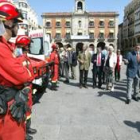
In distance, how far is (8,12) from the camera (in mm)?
2861

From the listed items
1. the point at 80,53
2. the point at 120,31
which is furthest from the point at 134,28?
the point at 80,53

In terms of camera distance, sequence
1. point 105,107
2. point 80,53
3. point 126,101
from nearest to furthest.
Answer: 1. point 105,107
2. point 126,101
3. point 80,53

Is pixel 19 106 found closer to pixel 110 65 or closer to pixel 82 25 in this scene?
pixel 110 65

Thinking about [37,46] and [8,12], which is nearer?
[8,12]

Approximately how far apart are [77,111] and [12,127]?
573 cm

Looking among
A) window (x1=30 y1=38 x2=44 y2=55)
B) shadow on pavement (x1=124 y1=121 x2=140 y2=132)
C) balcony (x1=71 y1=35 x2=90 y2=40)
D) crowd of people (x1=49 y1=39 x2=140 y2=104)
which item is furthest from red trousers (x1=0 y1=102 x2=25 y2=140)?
balcony (x1=71 y1=35 x2=90 y2=40)

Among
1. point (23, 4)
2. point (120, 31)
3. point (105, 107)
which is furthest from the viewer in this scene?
point (120, 31)

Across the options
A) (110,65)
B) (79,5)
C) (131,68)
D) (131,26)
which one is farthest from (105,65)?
(131,26)

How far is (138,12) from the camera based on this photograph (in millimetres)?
79875

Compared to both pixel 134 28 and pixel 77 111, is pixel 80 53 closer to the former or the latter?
pixel 77 111

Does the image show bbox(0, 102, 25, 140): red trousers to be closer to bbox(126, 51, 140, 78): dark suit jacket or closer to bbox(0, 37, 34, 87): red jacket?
bbox(0, 37, 34, 87): red jacket

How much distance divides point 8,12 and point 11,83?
25.8 inches

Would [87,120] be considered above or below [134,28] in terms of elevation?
below

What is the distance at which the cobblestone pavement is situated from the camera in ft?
20.5
